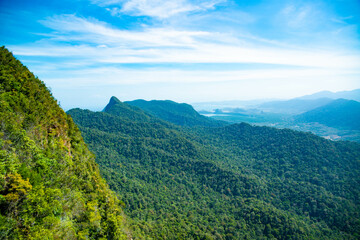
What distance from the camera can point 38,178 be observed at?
35.9ft

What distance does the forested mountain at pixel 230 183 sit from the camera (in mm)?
43062

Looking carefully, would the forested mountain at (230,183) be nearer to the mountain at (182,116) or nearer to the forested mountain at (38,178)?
the forested mountain at (38,178)

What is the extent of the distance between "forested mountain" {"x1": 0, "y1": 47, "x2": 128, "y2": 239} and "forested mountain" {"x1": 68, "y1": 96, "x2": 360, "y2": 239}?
54.1 feet

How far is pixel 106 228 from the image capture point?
16.3 meters

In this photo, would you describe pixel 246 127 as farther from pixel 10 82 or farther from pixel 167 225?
pixel 10 82

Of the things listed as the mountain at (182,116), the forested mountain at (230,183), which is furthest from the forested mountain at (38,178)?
the mountain at (182,116)

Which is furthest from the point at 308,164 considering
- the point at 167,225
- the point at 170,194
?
the point at 167,225

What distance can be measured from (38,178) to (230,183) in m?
63.8

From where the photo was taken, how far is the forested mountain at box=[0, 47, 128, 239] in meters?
8.85

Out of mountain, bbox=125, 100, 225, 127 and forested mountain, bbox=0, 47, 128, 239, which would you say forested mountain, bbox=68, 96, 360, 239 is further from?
mountain, bbox=125, 100, 225, 127

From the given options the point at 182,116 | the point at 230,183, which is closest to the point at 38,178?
the point at 230,183

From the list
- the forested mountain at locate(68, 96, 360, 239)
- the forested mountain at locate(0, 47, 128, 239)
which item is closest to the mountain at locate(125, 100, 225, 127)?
the forested mountain at locate(68, 96, 360, 239)

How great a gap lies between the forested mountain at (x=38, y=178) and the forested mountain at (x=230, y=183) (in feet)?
54.1

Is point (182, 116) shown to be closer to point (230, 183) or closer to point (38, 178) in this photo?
A: point (230, 183)
